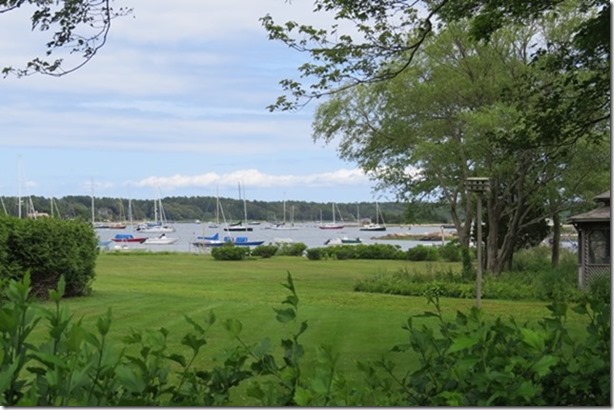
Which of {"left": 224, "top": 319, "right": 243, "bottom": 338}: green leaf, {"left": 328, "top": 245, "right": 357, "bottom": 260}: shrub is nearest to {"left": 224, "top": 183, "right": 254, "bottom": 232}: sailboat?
{"left": 224, "top": 319, "right": 243, "bottom": 338}: green leaf

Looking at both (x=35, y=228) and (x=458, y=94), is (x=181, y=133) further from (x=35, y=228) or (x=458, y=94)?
(x=458, y=94)

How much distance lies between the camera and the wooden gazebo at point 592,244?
10461mm

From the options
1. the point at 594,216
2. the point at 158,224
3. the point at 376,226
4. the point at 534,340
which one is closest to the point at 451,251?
the point at 594,216

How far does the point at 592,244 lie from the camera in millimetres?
11406

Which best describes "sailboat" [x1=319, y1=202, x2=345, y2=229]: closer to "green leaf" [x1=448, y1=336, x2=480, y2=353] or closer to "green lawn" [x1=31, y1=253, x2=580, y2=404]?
"green lawn" [x1=31, y1=253, x2=580, y2=404]

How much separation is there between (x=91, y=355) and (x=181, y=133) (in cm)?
206

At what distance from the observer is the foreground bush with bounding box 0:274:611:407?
4.44ft

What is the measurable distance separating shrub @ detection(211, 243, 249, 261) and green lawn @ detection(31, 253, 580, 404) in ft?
0.48

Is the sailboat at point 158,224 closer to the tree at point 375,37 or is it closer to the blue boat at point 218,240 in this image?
the blue boat at point 218,240

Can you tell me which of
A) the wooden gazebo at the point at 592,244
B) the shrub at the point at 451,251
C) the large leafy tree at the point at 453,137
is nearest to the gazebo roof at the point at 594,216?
the wooden gazebo at the point at 592,244

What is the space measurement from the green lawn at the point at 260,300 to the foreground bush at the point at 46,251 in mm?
240

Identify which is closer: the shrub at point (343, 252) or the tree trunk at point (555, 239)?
the shrub at point (343, 252)

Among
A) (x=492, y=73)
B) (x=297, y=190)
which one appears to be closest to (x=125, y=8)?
(x=297, y=190)

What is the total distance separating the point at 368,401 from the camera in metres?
1.69
